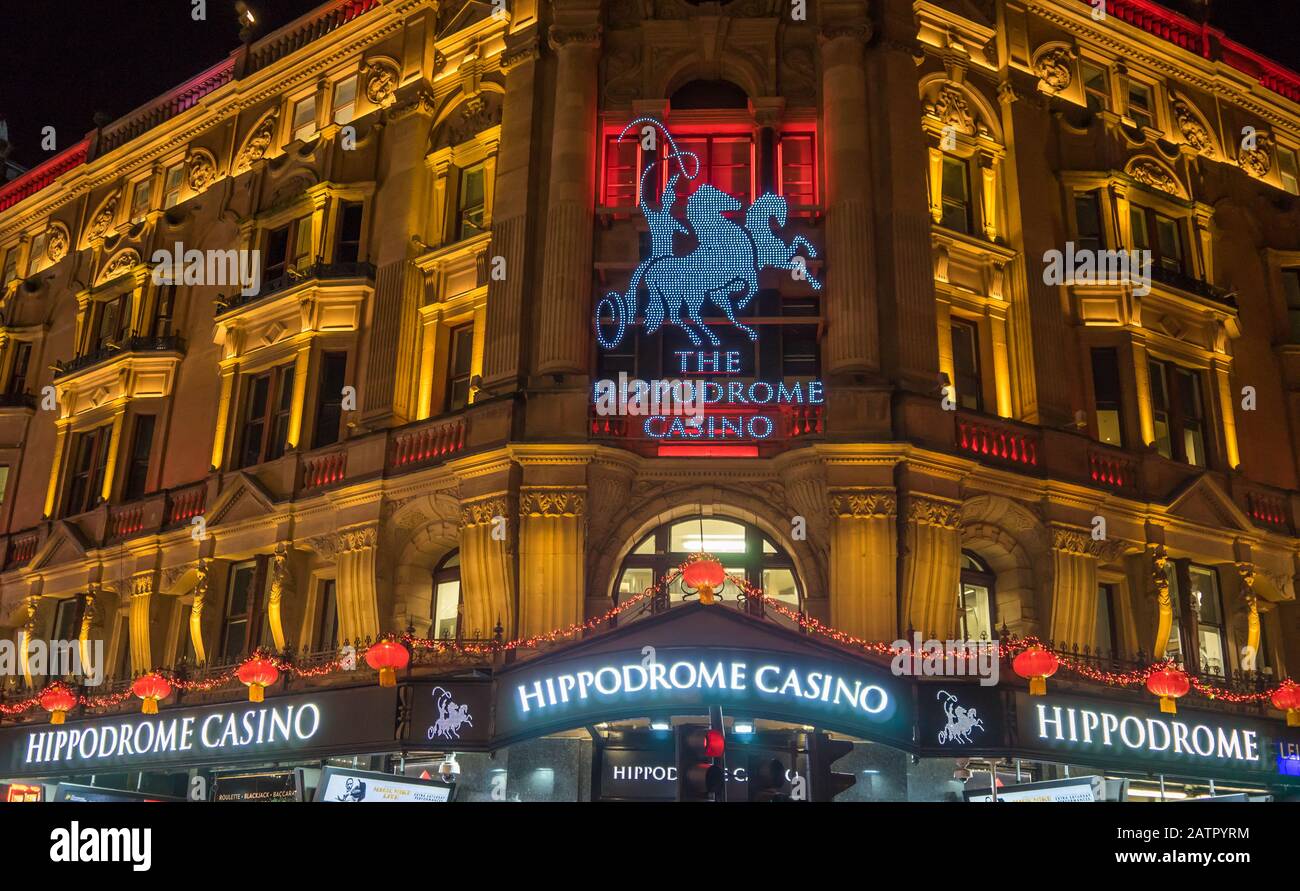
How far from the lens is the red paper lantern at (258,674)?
20828mm

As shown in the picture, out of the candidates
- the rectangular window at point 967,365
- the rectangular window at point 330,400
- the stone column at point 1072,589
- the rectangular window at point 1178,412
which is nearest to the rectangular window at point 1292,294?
the rectangular window at point 1178,412

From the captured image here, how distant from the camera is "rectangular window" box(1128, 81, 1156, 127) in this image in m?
29.1

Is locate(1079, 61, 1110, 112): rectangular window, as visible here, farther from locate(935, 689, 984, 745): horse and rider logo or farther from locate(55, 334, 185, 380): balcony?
locate(55, 334, 185, 380): balcony

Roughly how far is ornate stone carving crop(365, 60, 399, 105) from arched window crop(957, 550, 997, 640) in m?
17.1

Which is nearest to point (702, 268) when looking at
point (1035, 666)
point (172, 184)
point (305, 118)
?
point (1035, 666)

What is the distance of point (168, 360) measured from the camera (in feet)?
99.0

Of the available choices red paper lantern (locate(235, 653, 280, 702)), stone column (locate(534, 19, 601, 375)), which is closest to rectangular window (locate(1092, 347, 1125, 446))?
stone column (locate(534, 19, 601, 375))

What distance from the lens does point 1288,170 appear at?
31.6m

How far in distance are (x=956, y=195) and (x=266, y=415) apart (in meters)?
16.0

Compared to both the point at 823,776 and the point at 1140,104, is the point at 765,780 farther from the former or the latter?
the point at 1140,104

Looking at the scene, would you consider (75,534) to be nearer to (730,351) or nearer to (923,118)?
(730,351)

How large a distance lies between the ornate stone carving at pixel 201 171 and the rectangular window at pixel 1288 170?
27.8m

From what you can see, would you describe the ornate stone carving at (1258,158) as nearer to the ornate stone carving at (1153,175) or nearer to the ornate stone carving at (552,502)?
the ornate stone carving at (1153,175)
